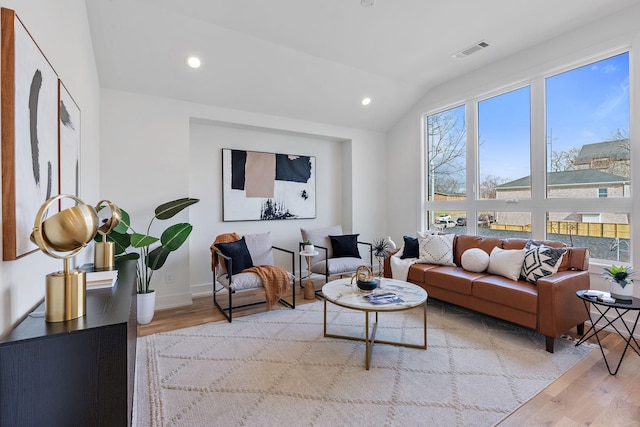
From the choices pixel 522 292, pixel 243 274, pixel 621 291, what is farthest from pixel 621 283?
pixel 243 274

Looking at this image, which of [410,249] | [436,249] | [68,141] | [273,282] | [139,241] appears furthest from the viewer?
[410,249]

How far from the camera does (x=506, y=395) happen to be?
2.05m

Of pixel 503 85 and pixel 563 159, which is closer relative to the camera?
pixel 563 159

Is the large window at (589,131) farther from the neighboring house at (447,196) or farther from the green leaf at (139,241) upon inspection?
the green leaf at (139,241)

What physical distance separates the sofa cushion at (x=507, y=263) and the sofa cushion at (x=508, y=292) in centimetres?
7

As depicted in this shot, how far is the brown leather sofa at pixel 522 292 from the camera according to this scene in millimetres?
2623

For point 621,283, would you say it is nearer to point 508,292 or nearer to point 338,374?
point 508,292

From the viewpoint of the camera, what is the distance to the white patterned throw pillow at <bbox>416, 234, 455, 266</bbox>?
12.7 feet

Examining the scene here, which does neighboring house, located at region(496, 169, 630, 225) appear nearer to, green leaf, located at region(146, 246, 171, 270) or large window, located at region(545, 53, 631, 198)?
large window, located at region(545, 53, 631, 198)

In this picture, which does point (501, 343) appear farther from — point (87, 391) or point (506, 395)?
point (87, 391)

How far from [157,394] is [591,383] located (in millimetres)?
2970

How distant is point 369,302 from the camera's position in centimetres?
253

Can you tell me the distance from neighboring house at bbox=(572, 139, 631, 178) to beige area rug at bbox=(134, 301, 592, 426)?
182 centimetres

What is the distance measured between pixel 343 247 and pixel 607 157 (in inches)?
125
